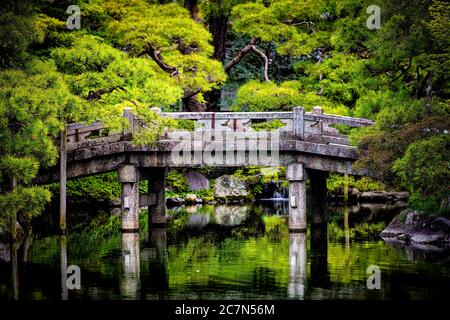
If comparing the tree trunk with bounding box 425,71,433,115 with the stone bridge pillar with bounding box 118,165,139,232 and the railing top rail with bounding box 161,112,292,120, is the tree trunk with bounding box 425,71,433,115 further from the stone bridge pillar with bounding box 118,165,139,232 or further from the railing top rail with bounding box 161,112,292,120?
the stone bridge pillar with bounding box 118,165,139,232

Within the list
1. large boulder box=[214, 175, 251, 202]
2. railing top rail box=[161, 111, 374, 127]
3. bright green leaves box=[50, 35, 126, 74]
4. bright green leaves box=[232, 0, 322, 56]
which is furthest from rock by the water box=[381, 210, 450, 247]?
large boulder box=[214, 175, 251, 202]

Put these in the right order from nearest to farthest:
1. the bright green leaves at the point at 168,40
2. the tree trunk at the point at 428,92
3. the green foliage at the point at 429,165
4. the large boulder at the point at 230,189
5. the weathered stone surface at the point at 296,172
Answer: the green foliage at the point at 429,165
the tree trunk at the point at 428,92
the weathered stone surface at the point at 296,172
the bright green leaves at the point at 168,40
the large boulder at the point at 230,189

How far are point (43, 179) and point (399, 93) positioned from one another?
372 inches

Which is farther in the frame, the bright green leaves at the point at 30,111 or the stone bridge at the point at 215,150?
the stone bridge at the point at 215,150

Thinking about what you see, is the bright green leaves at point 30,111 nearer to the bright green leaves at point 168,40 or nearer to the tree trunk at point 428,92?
the bright green leaves at point 168,40

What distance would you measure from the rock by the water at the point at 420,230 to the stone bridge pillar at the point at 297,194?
86.4 inches

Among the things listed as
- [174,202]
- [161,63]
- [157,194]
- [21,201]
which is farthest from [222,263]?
[174,202]

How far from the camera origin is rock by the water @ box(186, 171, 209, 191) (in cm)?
3697

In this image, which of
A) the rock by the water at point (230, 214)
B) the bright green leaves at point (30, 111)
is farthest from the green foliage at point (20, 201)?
the rock by the water at point (230, 214)

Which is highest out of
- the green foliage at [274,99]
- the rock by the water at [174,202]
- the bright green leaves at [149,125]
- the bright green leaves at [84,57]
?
the bright green leaves at [84,57]

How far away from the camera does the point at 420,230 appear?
23.1 m

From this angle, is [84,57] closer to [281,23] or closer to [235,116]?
[235,116]

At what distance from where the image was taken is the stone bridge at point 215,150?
24.3 meters

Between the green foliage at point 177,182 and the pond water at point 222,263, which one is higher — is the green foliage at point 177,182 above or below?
above
